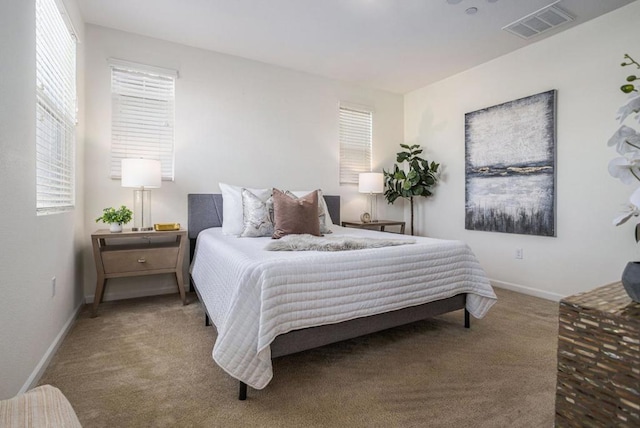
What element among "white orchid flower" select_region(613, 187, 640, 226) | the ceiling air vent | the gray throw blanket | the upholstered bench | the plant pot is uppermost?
the ceiling air vent

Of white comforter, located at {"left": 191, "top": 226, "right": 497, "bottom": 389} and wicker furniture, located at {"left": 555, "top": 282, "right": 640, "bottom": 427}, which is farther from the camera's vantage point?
white comforter, located at {"left": 191, "top": 226, "right": 497, "bottom": 389}

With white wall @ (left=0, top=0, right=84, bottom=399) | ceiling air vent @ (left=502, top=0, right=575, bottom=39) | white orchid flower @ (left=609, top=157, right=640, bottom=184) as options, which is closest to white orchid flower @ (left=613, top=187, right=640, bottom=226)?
white orchid flower @ (left=609, top=157, right=640, bottom=184)

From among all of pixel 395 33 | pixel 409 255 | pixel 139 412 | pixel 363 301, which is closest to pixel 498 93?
pixel 395 33

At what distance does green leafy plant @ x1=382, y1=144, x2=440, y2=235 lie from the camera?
434 cm

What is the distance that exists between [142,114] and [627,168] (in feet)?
12.2

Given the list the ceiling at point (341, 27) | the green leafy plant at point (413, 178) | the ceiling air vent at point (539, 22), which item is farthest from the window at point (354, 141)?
the ceiling air vent at point (539, 22)

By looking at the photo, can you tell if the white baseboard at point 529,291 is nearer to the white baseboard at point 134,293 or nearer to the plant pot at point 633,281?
the plant pot at point 633,281

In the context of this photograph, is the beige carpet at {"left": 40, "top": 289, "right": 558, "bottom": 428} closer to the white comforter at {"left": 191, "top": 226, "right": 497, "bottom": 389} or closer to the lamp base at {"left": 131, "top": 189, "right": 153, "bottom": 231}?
the white comforter at {"left": 191, "top": 226, "right": 497, "bottom": 389}

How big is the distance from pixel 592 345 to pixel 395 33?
3.21m

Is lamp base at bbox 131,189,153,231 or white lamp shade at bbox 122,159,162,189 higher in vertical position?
white lamp shade at bbox 122,159,162,189

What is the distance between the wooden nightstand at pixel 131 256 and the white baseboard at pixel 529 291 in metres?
3.48

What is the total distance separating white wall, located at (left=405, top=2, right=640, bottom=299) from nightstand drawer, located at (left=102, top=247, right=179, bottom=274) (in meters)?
3.50

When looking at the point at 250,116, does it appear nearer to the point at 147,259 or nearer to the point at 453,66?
the point at 147,259

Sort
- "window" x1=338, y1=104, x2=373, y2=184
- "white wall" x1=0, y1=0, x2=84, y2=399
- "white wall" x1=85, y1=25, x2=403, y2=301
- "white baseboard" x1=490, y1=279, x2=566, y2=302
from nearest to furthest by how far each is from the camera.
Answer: "white wall" x1=0, y1=0, x2=84, y2=399 → "white wall" x1=85, y1=25, x2=403, y2=301 → "white baseboard" x1=490, y1=279, x2=566, y2=302 → "window" x1=338, y1=104, x2=373, y2=184
